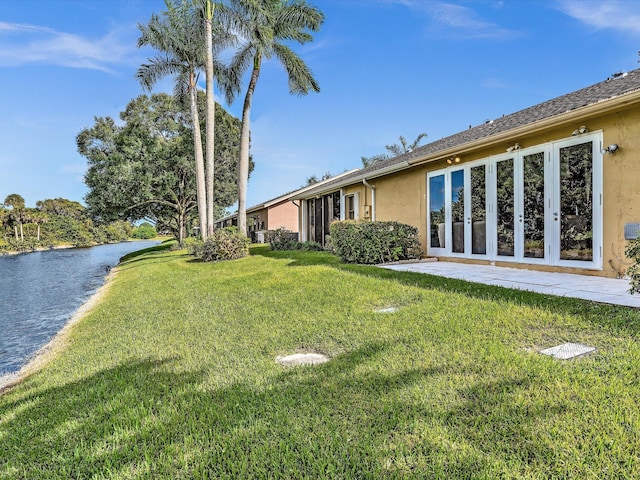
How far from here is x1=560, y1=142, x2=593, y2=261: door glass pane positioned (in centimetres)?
608

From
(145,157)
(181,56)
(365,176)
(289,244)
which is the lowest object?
(289,244)

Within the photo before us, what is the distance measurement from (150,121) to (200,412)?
27.2 meters

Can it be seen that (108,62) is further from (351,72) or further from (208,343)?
(208,343)

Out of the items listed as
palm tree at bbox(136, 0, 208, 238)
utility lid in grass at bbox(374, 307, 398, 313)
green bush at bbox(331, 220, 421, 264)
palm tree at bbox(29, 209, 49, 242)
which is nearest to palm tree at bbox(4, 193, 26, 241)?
palm tree at bbox(29, 209, 49, 242)

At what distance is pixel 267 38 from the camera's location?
13680mm

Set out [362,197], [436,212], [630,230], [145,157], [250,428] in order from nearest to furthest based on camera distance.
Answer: [250,428] < [630,230] < [436,212] < [362,197] < [145,157]

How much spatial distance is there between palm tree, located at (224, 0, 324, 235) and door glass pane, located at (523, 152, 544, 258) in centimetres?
1055

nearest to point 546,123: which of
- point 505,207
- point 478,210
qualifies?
point 505,207

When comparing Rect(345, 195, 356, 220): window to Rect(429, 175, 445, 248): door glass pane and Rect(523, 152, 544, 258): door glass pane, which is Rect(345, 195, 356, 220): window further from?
Rect(523, 152, 544, 258): door glass pane

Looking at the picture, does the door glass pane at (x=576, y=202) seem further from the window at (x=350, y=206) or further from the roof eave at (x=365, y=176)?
the window at (x=350, y=206)

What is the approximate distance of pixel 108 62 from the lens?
55.9 ft

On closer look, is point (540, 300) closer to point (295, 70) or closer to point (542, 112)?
point (542, 112)

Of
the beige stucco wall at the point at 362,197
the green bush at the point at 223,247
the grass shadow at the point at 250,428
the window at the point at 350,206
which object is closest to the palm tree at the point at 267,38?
the green bush at the point at 223,247

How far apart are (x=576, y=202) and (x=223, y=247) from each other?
35.7 feet
